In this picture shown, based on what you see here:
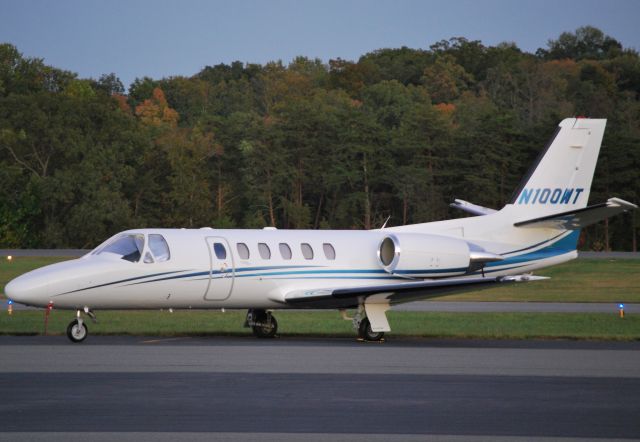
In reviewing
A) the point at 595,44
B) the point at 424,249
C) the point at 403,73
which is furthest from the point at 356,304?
the point at 595,44

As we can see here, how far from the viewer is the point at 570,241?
26.2 metres

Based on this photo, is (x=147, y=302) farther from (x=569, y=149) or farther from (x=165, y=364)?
(x=569, y=149)

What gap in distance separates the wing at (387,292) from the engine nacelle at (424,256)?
13.3 inches

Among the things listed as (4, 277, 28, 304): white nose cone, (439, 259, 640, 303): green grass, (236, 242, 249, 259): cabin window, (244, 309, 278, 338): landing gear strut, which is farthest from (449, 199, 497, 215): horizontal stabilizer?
(439, 259, 640, 303): green grass

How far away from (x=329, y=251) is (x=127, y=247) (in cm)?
437

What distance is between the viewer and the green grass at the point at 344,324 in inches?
1008

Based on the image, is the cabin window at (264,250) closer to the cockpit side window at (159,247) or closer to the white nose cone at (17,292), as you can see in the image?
the cockpit side window at (159,247)

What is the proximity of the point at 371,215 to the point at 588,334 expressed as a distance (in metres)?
50.8

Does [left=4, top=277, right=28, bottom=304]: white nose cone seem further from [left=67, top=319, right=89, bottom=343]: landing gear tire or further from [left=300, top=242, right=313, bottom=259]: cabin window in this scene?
[left=300, top=242, right=313, bottom=259]: cabin window

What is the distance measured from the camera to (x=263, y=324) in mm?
24688

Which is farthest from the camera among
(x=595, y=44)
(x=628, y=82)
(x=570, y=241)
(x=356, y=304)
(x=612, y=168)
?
(x=595, y=44)

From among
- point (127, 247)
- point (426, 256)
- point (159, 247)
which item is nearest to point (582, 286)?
point (426, 256)

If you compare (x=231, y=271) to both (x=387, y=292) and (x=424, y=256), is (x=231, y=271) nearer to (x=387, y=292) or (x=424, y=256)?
(x=387, y=292)

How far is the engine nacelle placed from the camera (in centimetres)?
2466
